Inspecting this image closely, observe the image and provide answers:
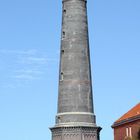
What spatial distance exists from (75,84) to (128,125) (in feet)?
62.9

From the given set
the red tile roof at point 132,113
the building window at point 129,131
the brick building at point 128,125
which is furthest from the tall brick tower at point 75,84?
the building window at point 129,131

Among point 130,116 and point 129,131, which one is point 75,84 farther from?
point 129,131

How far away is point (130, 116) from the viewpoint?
5716 cm

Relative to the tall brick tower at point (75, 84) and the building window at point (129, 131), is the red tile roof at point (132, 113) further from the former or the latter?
the tall brick tower at point (75, 84)

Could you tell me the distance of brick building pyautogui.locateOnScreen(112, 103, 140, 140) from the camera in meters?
55.3

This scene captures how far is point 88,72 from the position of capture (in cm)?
4122

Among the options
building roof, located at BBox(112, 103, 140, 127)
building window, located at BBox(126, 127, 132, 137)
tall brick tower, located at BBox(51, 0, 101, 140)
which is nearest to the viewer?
tall brick tower, located at BBox(51, 0, 101, 140)

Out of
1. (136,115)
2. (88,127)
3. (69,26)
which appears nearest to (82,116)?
(88,127)

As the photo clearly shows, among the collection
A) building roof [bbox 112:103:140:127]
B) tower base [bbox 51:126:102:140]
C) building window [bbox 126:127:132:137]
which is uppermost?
building roof [bbox 112:103:140:127]

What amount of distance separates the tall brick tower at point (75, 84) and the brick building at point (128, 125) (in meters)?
15.5

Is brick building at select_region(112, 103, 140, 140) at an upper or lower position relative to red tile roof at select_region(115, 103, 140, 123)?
lower

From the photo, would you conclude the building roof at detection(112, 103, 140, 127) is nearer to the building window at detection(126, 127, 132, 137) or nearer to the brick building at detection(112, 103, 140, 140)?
the brick building at detection(112, 103, 140, 140)

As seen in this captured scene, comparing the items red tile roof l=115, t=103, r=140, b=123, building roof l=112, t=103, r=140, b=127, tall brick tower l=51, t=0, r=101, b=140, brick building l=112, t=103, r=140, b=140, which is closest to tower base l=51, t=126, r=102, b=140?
tall brick tower l=51, t=0, r=101, b=140

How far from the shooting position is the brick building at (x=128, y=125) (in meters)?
55.3
